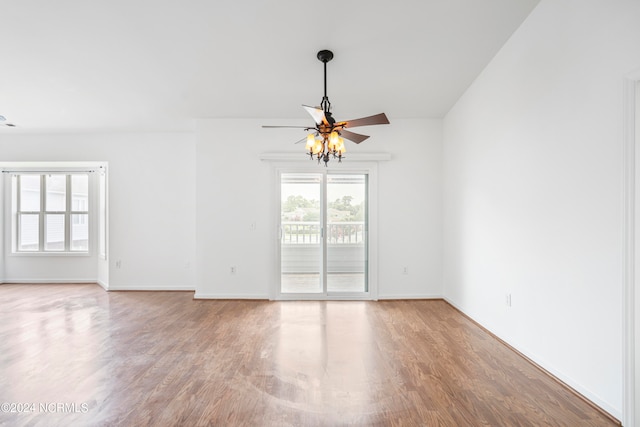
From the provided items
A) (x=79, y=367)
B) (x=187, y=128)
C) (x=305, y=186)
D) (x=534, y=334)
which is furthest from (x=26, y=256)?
(x=534, y=334)

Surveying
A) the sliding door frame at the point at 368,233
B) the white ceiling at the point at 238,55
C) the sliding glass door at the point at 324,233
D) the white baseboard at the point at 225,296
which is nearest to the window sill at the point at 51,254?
the white ceiling at the point at 238,55

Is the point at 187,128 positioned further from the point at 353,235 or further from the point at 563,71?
the point at 563,71

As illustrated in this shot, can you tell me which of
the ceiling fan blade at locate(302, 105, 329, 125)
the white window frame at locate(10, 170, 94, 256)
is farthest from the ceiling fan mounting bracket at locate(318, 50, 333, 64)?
the white window frame at locate(10, 170, 94, 256)

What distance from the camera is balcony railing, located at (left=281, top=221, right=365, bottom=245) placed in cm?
488

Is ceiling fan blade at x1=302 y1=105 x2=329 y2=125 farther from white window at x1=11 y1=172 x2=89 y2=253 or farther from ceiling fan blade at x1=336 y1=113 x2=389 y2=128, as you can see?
white window at x1=11 y1=172 x2=89 y2=253

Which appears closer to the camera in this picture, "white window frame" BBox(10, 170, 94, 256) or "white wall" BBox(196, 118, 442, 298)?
"white wall" BBox(196, 118, 442, 298)

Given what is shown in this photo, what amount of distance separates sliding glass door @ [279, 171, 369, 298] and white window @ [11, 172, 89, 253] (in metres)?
3.99

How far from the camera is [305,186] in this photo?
16.0ft

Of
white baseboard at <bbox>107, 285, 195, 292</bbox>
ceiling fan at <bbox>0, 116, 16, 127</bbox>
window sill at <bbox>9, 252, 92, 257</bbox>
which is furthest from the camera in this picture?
window sill at <bbox>9, 252, 92, 257</bbox>

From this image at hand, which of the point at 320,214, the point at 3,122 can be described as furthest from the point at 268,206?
the point at 3,122

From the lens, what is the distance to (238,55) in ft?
11.3

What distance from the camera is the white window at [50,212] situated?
19.6 ft

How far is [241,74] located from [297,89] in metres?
0.70

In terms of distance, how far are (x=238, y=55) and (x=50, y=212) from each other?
516 centimetres
